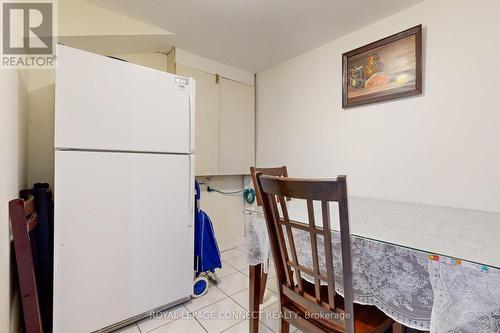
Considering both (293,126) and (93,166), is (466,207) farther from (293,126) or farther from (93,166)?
(93,166)

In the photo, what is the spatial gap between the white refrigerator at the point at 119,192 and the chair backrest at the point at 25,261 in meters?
0.11

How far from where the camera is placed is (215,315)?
1.62 meters

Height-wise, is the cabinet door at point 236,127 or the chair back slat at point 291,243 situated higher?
the cabinet door at point 236,127

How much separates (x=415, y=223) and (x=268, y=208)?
755 mm

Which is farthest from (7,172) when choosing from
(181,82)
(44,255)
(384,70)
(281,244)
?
(384,70)

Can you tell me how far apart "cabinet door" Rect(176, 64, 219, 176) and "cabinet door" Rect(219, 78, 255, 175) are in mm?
85

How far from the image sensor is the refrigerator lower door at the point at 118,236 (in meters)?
1.25

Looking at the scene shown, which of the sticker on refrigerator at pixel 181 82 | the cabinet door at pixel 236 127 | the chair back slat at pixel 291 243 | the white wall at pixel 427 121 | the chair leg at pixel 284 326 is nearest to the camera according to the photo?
the chair back slat at pixel 291 243

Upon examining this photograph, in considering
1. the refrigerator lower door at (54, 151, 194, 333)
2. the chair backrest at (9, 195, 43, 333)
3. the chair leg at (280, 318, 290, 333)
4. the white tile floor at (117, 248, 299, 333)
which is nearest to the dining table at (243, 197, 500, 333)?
the chair leg at (280, 318, 290, 333)

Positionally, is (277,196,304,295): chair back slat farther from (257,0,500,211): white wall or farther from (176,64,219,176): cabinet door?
(176,64,219,176): cabinet door

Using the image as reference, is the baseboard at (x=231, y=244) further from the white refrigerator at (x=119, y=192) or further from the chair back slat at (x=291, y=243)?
the chair back slat at (x=291, y=243)

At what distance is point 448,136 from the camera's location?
5.11 feet

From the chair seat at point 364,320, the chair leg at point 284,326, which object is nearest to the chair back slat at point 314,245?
the chair seat at point 364,320

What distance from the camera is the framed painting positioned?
1.67 meters
